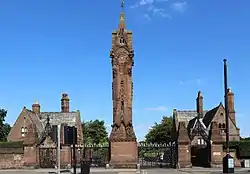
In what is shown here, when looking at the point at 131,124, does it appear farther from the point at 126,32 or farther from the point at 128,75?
the point at 126,32

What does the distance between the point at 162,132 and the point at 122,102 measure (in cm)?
7200

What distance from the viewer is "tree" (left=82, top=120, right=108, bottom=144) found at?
12005 cm

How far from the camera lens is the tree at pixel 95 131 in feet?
394

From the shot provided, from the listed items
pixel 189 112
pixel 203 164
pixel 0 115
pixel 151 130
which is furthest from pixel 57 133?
pixel 151 130

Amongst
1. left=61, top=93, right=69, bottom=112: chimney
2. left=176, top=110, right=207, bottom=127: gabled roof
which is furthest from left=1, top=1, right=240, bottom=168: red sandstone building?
left=176, top=110, right=207, bottom=127: gabled roof

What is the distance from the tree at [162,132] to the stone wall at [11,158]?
221ft

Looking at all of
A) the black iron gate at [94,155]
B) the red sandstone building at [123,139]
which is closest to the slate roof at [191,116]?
the red sandstone building at [123,139]

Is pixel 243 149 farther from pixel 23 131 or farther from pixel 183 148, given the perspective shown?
pixel 23 131

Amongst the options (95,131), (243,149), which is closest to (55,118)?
(243,149)

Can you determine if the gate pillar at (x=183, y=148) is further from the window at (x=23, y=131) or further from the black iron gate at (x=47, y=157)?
the window at (x=23, y=131)

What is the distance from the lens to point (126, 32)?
167 feet

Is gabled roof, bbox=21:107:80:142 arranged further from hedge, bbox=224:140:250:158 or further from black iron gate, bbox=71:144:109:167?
hedge, bbox=224:140:250:158

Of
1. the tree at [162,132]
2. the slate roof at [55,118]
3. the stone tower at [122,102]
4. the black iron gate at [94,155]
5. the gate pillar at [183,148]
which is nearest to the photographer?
the stone tower at [122,102]

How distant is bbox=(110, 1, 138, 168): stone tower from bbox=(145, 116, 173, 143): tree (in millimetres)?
68008
